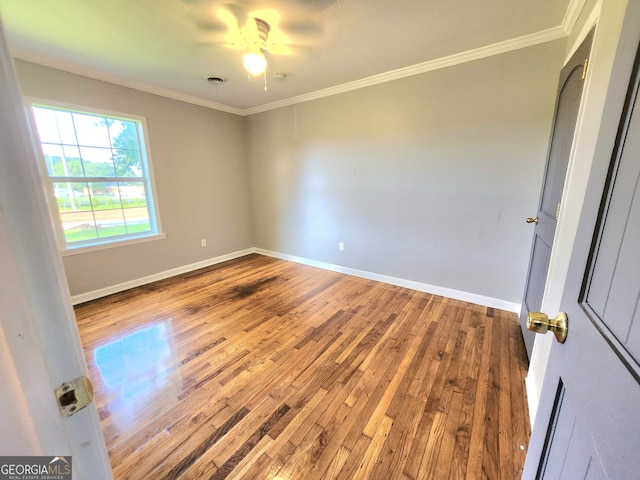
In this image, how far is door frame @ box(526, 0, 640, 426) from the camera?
0.53 meters

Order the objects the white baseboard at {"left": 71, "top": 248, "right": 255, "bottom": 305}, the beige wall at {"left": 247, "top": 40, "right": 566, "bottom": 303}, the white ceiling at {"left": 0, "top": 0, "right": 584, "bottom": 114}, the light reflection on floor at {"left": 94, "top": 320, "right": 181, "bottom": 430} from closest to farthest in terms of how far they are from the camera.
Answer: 1. the light reflection on floor at {"left": 94, "top": 320, "right": 181, "bottom": 430}
2. the white ceiling at {"left": 0, "top": 0, "right": 584, "bottom": 114}
3. the beige wall at {"left": 247, "top": 40, "right": 566, "bottom": 303}
4. the white baseboard at {"left": 71, "top": 248, "right": 255, "bottom": 305}

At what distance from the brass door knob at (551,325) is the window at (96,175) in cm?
379

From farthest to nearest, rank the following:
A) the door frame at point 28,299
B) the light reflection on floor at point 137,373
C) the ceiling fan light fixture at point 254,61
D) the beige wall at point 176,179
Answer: the beige wall at point 176,179 → the ceiling fan light fixture at point 254,61 → the light reflection on floor at point 137,373 → the door frame at point 28,299

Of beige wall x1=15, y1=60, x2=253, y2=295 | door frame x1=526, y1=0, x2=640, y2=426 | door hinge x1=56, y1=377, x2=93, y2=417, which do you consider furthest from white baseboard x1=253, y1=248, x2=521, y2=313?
door hinge x1=56, y1=377, x2=93, y2=417

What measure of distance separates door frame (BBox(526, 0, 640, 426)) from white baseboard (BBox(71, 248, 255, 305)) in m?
3.94

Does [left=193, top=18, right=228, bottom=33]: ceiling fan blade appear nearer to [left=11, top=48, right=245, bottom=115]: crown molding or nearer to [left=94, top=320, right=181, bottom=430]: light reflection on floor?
[left=11, top=48, right=245, bottom=115]: crown molding

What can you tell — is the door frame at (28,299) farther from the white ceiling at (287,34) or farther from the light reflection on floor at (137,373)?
the white ceiling at (287,34)

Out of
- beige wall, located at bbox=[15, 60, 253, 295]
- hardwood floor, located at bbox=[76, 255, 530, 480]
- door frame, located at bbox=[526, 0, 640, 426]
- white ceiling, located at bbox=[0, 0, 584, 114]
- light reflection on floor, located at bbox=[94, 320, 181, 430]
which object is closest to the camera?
door frame, located at bbox=[526, 0, 640, 426]

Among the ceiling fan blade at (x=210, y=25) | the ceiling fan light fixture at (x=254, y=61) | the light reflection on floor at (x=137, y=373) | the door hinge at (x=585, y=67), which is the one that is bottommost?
the light reflection on floor at (x=137, y=373)

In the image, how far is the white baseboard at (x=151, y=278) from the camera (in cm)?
291

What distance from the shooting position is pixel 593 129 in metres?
1.11

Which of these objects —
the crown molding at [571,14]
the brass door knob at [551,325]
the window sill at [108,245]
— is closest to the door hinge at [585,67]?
the crown molding at [571,14]

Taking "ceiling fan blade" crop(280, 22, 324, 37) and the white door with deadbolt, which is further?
"ceiling fan blade" crop(280, 22, 324, 37)

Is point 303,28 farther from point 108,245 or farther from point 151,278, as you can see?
point 151,278
